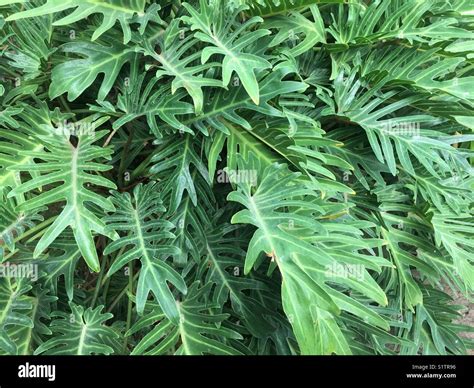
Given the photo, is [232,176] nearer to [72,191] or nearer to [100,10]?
[72,191]

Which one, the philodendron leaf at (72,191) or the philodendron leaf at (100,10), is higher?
the philodendron leaf at (100,10)

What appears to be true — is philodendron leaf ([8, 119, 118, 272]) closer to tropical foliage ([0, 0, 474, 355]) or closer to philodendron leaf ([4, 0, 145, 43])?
tropical foliage ([0, 0, 474, 355])

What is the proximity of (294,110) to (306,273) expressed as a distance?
1.84 feet

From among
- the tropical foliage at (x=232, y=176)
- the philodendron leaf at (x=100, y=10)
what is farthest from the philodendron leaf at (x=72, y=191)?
the philodendron leaf at (x=100, y=10)

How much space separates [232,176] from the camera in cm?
114

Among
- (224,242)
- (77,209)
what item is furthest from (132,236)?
(224,242)

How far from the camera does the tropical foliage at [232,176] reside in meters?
1.04

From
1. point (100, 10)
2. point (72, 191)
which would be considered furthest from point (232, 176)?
point (100, 10)

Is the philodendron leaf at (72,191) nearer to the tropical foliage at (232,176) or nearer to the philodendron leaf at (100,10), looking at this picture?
the tropical foliage at (232,176)

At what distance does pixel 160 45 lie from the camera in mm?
1263

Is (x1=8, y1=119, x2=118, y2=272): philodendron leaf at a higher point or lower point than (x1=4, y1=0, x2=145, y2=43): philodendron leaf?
lower

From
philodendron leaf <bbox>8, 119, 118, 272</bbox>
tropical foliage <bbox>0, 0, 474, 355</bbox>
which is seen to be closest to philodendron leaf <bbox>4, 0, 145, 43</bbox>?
tropical foliage <bbox>0, 0, 474, 355</bbox>

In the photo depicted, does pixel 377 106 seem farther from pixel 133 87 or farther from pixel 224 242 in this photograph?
pixel 133 87

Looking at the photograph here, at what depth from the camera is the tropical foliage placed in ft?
3.40
